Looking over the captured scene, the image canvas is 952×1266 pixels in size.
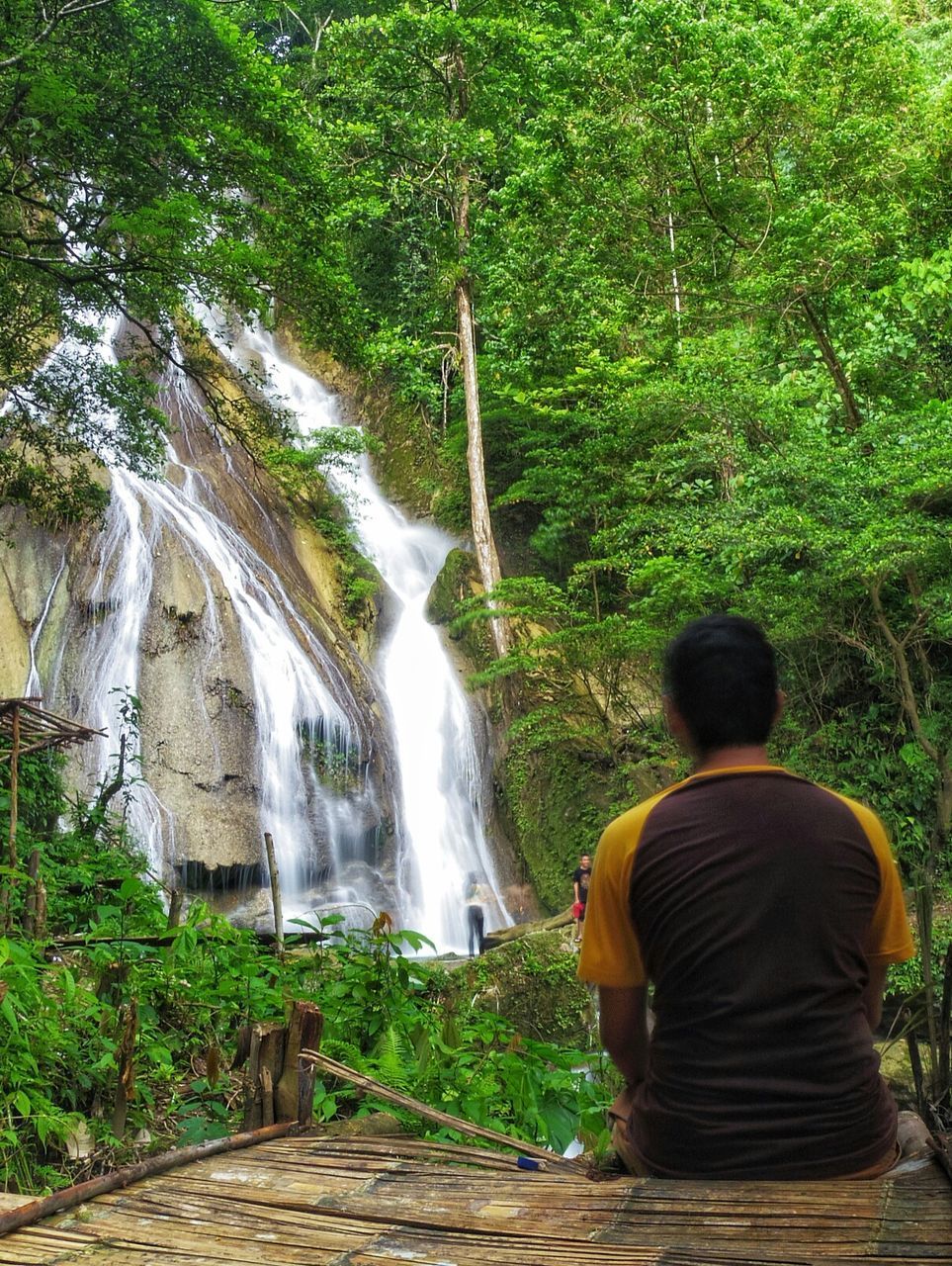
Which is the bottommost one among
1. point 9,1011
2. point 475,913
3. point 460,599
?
point 475,913

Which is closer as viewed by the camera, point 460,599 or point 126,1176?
point 126,1176

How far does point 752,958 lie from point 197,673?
12925 mm

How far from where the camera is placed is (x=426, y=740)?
16.1m

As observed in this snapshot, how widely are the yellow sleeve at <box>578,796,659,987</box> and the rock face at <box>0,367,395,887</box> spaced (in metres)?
11.2

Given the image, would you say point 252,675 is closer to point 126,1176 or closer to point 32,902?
point 32,902

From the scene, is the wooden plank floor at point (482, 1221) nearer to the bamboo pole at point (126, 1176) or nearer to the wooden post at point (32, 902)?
the bamboo pole at point (126, 1176)

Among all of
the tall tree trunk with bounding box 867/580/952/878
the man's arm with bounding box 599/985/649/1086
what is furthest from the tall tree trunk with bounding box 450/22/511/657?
the man's arm with bounding box 599/985/649/1086

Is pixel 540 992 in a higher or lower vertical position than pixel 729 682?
lower

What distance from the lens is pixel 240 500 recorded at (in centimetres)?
1792

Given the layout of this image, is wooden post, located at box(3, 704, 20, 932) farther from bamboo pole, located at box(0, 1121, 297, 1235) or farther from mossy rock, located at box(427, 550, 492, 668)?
mossy rock, located at box(427, 550, 492, 668)

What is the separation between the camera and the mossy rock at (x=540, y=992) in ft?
31.3

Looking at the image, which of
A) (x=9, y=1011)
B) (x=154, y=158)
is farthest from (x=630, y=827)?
(x=154, y=158)

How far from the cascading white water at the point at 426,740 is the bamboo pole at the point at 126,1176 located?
417 inches

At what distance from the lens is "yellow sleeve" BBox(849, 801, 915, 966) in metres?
1.94
